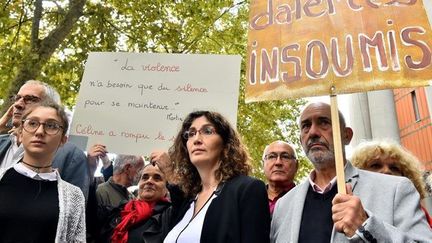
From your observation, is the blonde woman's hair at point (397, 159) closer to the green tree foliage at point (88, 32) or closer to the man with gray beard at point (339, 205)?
the man with gray beard at point (339, 205)

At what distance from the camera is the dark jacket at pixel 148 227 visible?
2682mm

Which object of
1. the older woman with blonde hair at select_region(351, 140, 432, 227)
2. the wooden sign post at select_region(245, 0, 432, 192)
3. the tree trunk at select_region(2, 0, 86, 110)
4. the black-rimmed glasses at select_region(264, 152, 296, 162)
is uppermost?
the tree trunk at select_region(2, 0, 86, 110)

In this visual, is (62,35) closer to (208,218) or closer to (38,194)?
(38,194)

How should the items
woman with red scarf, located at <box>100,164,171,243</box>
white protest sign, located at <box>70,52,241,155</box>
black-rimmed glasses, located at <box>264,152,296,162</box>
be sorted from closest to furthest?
woman with red scarf, located at <box>100,164,171,243</box> < white protest sign, located at <box>70,52,241,155</box> < black-rimmed glasses, located at <box>264,152,296,162</box>

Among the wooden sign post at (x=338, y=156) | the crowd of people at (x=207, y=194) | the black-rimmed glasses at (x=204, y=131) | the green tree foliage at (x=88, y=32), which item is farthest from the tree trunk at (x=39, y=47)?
the wooden sign post at (x=338, y=156)

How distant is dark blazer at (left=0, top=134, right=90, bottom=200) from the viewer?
281cm

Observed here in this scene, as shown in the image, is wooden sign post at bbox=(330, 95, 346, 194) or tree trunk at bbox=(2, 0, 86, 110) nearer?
wooden sign post at bbox=(330, 95, 346, 194)

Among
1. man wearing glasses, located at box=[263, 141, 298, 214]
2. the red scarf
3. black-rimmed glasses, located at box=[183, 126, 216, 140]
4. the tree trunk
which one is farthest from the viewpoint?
the tree trunk

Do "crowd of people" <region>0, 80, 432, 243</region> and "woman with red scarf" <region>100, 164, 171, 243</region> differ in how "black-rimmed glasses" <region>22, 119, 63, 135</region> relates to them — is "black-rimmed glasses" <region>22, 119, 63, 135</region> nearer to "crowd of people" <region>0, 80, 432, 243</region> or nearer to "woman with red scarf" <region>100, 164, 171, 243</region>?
"crowd of people" <region>0, 80, 432, 243</region>

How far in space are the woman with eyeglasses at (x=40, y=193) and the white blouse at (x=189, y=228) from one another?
0.53m

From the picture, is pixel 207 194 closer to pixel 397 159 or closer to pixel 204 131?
pixel 204 131

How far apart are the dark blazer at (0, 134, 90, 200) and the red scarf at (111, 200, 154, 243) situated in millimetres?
320

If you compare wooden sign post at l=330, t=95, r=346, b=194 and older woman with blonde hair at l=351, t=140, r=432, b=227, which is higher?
older woman with blonde hair at l=351, t=140, r=432, b=227

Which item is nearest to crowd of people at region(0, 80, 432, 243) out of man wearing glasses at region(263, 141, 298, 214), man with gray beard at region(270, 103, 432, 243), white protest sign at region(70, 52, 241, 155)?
man with gray beard at region(270, 103, 432, 243)
